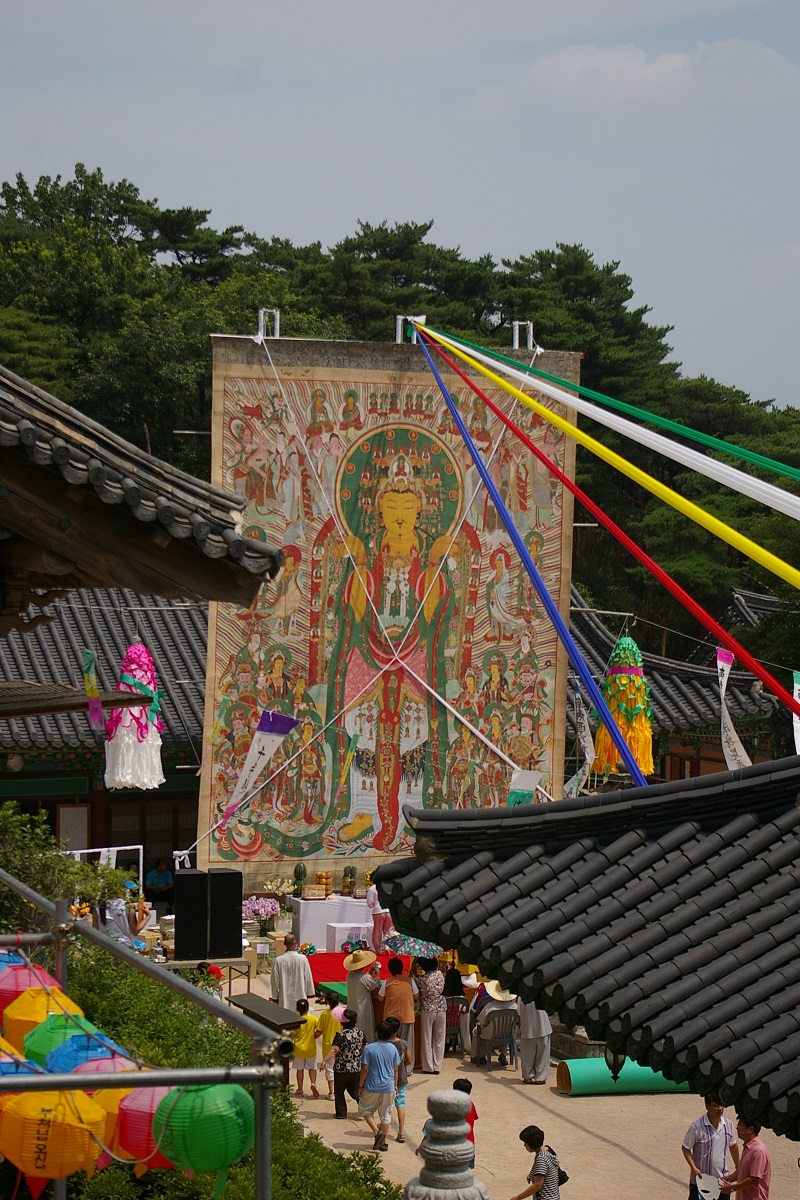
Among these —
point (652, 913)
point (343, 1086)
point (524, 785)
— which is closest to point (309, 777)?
point (524, 785)

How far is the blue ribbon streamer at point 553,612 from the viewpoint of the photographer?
11.1 meters

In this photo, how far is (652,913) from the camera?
6750 millimetres

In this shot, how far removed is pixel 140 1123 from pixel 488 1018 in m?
10.9

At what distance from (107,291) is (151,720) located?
18983 millimetres

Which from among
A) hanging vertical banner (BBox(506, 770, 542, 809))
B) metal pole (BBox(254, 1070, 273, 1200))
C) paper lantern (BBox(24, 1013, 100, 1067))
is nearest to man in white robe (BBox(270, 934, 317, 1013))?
hanging vertical banner (BBox(506, 770, 542, 809))

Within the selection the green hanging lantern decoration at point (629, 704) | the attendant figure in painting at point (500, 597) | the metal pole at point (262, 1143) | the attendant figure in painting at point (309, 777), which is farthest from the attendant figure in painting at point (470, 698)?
the metal pole at point (262, 1143)

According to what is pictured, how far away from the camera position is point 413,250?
1510 inches

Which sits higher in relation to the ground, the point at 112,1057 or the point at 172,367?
the point at 172,367

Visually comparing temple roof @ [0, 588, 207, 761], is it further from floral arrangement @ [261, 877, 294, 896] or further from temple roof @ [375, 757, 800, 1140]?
temple roof @ [375, 757, 800, 1140]

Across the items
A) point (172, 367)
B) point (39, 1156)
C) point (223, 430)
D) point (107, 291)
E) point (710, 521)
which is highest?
point (107, 291)

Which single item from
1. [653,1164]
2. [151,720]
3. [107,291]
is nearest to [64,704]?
[653,1164]

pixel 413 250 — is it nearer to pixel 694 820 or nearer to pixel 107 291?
pixel 107 291

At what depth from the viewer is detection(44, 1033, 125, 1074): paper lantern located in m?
4.72

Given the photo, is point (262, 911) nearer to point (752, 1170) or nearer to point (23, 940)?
point (752, 1170)
